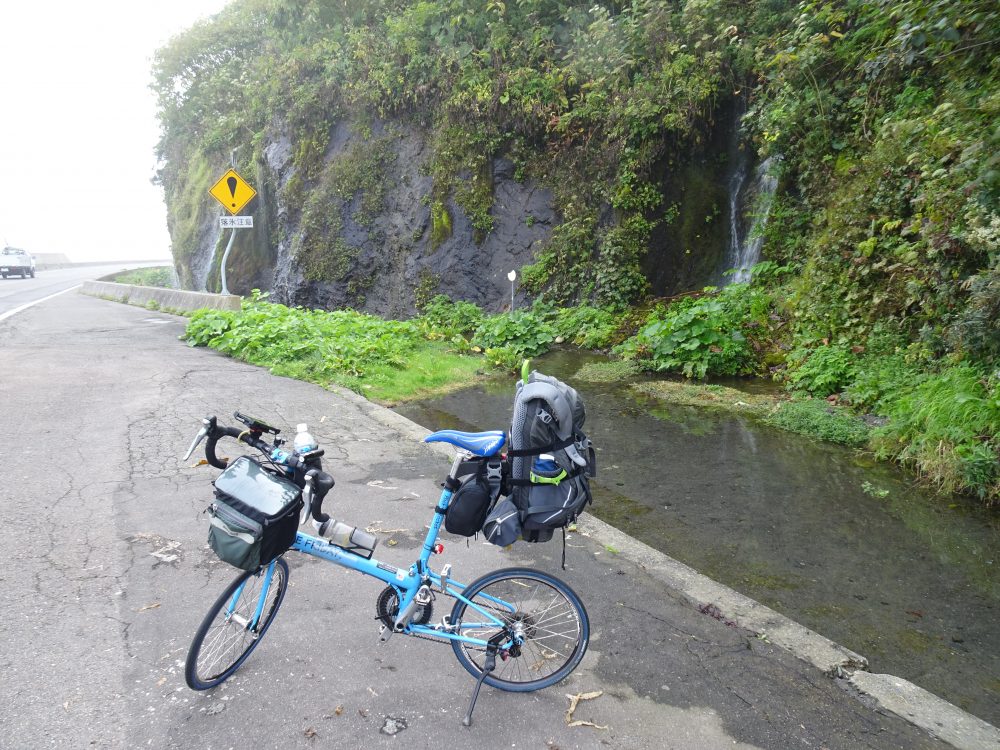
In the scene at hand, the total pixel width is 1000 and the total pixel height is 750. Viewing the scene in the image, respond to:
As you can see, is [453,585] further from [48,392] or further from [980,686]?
[48,392]

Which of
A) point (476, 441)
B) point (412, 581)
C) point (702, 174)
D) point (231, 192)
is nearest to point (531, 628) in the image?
point (412, 581)

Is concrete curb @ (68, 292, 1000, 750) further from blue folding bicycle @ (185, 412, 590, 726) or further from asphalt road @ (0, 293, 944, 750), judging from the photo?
blue folding bicycle @ (185, 412, 590, 726)

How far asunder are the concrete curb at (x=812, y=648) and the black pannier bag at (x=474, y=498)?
5.50 feet

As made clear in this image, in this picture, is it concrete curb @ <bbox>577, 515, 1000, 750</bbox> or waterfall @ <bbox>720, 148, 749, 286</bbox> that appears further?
waterfall @ <bbox>720, 148, 749, 286</bbox>

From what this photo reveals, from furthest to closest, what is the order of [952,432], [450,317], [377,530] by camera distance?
1. [450,317]
2. [952,432]
3. [377,530]

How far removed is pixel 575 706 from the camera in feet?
9.74

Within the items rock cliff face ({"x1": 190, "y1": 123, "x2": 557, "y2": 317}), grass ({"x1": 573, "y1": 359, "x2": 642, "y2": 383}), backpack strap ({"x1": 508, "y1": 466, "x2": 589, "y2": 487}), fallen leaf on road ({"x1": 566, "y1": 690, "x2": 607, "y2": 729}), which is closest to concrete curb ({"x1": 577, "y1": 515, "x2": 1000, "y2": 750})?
fallen leaf on road ({"x1": 566, "y1": 690, "x2": 607, "y2": 729})

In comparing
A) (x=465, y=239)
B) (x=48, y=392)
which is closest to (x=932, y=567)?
(x=48, y=392)

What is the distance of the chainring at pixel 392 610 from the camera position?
307 centimetres

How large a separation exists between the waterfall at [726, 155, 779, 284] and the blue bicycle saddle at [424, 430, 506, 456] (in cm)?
1007

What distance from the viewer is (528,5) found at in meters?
14.3

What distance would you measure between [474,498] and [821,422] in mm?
6001

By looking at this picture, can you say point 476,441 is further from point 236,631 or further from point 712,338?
point 712,338

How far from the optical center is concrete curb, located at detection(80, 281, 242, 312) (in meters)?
12.6
